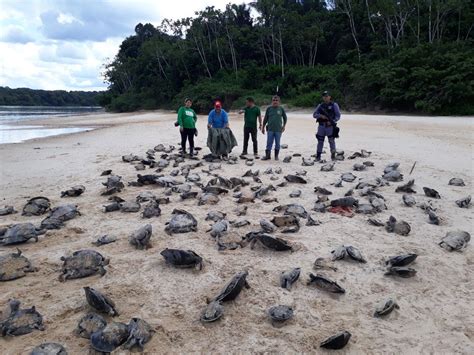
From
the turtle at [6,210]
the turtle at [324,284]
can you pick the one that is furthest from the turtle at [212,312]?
the turtle at [6,210]

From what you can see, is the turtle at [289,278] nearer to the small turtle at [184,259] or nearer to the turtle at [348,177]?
the small turtle at [184,259]

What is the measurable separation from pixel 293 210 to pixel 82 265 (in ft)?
10.1

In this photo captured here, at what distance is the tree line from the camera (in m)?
126

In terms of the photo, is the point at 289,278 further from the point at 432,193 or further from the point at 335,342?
the point at 432,193

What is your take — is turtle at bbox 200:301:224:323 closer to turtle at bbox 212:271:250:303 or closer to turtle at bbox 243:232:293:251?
turtle at bbox 212:271:250:303

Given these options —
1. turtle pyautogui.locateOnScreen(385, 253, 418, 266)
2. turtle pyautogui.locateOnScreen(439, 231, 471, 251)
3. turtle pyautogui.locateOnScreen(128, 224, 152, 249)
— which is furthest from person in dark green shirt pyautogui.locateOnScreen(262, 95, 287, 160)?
turtle pyautogui.locateOnScreen(385, 253, 418, 266)

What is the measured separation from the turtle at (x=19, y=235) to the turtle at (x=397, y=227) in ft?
15.1

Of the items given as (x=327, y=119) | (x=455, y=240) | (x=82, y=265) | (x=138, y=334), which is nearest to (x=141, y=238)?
(x=82, y=265)

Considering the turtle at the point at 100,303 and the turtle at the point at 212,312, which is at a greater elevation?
the turtle at the point at 100,303

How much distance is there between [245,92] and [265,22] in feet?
36.3

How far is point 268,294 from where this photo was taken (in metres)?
3.57

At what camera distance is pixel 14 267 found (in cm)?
395

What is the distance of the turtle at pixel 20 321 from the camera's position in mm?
2971

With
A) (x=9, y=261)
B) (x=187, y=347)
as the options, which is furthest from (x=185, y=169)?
(x=187, y=347)
